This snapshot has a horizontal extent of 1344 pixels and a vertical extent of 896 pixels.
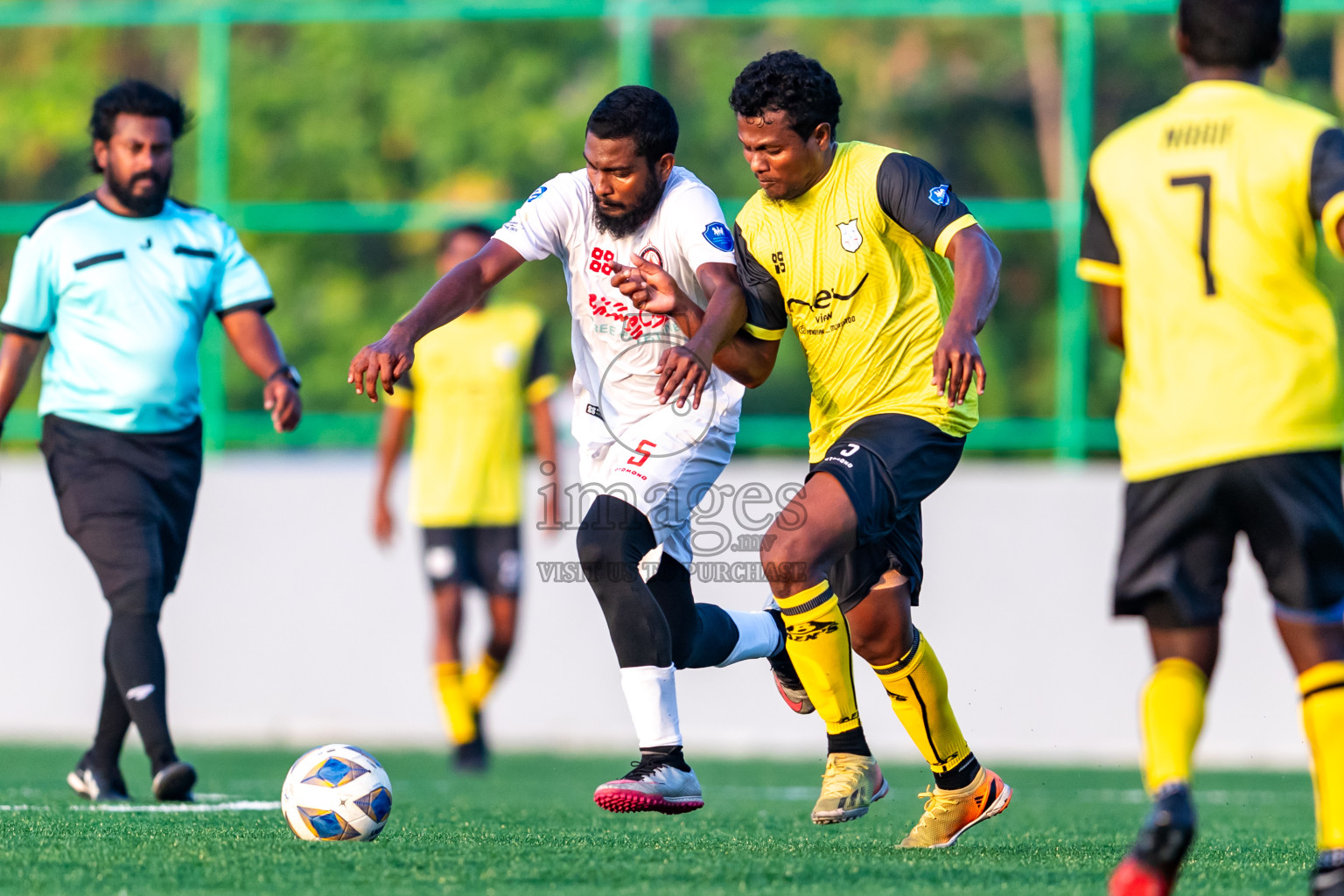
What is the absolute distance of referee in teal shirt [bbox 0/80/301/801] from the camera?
262 inches

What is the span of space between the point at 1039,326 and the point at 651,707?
716 centimetres

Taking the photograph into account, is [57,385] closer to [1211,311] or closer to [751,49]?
[1211,311]

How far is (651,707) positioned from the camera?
5.48 meters

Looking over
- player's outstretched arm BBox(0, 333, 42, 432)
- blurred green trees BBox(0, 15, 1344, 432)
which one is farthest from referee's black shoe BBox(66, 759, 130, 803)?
blurred green trees BBox(0, 15, 1344, 432)

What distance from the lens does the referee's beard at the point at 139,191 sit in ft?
22.4

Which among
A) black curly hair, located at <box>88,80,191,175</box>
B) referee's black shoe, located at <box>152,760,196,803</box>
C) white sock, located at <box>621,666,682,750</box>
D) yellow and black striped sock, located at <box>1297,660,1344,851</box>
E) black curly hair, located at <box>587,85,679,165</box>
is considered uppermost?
black curly hair, located at <box>88,80,191,175</box>

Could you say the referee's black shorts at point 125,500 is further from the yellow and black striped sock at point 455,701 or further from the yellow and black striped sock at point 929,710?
the yellow and black striped sock at point 455,701

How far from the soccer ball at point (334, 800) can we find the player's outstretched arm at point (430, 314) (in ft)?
3.63

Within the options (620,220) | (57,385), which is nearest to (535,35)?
(57,385)

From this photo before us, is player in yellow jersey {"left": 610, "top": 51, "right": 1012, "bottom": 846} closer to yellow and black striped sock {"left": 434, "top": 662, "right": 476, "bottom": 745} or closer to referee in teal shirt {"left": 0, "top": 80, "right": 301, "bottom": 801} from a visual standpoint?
referee in teal shirt {"left": 0, "top": 80, "right": 301, "bottom": 801}

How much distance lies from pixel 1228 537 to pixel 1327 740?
1.55ft

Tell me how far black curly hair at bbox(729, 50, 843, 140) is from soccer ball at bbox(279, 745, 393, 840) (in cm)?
228

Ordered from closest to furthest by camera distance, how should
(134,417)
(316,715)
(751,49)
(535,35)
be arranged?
(134,417), (316,715), (535,35), (751,49)

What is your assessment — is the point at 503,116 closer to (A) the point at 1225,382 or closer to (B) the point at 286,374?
(B) the point at 286,374
